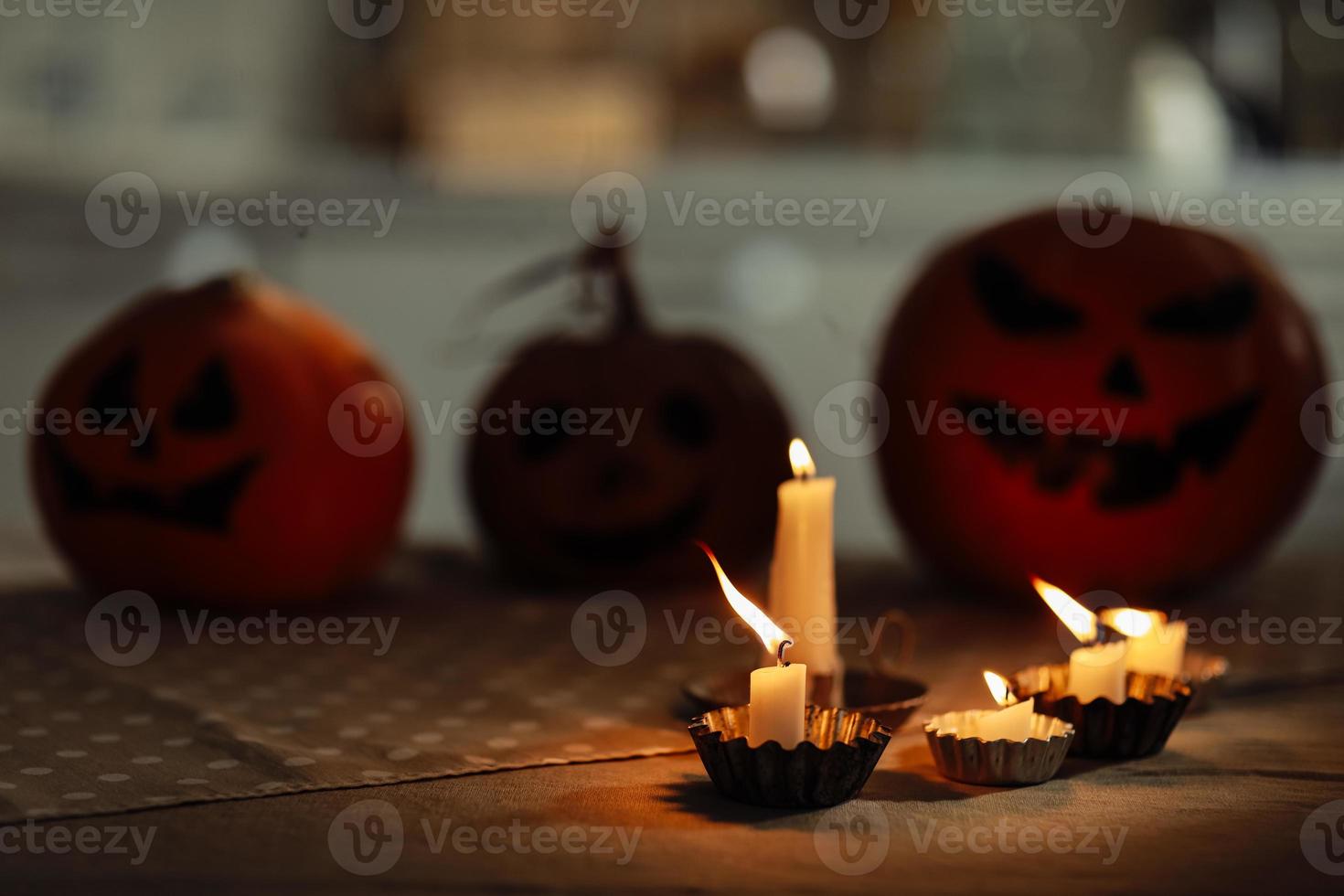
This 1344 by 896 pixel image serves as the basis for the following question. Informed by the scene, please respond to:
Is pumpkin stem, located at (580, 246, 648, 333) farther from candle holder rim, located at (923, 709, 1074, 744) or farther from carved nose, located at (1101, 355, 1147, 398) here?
candle holder rim, located at (923, 709, 1074, 744)

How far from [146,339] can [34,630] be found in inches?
10.4

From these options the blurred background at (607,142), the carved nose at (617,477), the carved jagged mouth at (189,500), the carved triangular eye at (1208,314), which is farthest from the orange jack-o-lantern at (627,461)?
the blurred background at (607,142)

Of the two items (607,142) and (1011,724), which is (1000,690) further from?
(607,142)

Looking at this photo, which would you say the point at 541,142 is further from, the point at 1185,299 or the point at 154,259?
the point at 1185,299

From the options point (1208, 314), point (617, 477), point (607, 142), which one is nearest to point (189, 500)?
point (617, 477)

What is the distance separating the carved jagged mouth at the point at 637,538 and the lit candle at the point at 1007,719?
631 mm

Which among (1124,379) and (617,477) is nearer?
(1124,379)

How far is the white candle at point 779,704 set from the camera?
2.18 feet

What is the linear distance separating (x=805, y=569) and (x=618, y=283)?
65 cm

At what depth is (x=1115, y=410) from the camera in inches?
47.2

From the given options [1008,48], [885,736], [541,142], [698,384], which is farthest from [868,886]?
[1008,48]

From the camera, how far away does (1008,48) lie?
127 inches

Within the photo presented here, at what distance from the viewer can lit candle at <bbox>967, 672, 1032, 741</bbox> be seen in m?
0.72

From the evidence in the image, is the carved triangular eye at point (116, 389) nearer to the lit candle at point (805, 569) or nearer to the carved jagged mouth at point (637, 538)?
the carved jagged mouth at point (637, 538)
